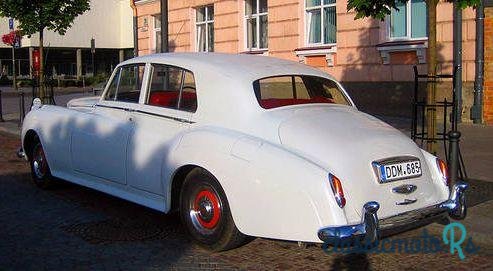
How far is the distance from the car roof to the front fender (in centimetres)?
72

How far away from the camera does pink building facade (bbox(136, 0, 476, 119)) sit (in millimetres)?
14023

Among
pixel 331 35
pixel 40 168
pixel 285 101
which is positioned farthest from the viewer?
pixel 331 35

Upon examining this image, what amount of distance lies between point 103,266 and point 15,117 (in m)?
14.9

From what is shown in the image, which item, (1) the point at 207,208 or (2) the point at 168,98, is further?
(2) the point at 168,98

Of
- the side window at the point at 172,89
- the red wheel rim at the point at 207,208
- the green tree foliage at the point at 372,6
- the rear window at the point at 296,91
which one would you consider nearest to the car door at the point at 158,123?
the side window at the point at 172,89

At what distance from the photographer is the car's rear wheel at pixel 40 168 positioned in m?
7.90

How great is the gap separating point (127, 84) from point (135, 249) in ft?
6.43

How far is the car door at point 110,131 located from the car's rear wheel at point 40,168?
979 mm

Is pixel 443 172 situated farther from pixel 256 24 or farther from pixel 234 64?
pixel 256 24

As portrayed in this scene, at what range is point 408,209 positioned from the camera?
4.99 meters

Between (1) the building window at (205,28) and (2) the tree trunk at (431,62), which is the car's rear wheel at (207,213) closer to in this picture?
Answer: (2) the tree trunk at (431,62)

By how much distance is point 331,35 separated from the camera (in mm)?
16812

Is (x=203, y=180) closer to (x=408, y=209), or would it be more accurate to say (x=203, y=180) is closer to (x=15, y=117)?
(x=408, y=209)

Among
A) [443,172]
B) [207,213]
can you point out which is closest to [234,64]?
[207,213]
